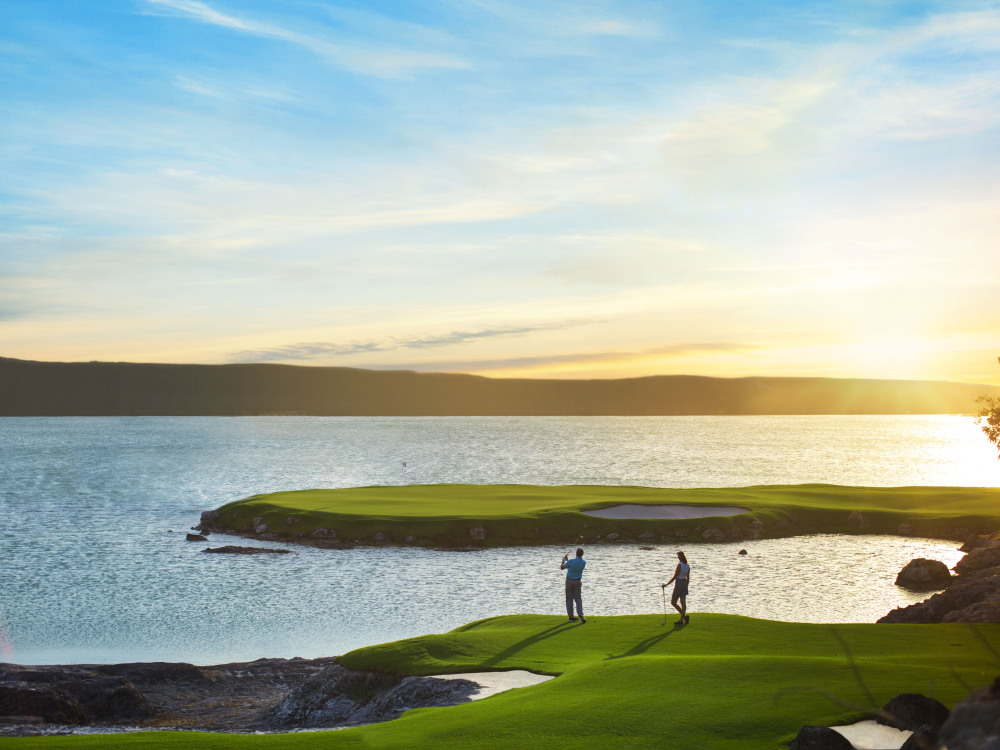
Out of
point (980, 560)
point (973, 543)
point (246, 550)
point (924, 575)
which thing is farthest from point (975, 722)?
point (973, 543)

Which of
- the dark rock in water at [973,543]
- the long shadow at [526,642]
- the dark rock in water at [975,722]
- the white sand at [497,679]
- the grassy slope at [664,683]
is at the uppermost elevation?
the dark rock in water at [975,722]

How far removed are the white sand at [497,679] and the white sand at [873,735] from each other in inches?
275

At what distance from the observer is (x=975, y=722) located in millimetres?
4660

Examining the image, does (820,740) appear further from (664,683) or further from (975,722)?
(975,722)

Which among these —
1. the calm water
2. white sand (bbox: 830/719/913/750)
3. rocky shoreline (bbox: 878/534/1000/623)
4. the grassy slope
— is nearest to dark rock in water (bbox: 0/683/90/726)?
the grassy slope

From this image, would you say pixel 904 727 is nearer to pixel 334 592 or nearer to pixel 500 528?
pixel 334 592

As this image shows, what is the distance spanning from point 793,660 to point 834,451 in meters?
187

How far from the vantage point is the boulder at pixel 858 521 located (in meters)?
54.5

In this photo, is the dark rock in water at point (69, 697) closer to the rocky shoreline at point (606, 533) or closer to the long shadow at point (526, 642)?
the long shadow at point (526, 642)

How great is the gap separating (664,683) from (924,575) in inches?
1128

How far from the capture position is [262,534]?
170ft

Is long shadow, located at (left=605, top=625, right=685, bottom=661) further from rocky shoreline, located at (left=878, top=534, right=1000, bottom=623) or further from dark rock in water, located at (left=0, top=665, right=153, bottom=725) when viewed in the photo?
dark rock in water, located at (left=0, top=665, right=153, bottom=725)

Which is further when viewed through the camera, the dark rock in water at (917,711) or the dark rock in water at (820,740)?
the dark rock in water at (820,740)

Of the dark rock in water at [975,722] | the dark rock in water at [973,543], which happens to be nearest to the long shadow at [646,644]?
the dark rock in water at [975,722]
